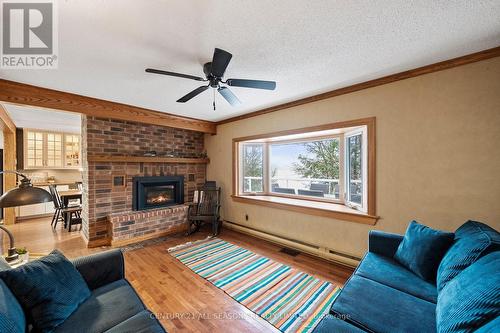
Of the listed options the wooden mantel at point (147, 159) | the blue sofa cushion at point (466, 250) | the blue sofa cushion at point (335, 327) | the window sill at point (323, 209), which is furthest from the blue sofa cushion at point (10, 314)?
the window sill at point (323, 209)

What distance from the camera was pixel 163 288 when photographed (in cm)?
228

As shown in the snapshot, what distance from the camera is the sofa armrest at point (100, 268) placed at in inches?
60.8

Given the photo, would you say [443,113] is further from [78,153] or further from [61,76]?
[78,153]

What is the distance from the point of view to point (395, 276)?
162 centimetres

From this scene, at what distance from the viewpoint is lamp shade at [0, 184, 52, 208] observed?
1385 mm

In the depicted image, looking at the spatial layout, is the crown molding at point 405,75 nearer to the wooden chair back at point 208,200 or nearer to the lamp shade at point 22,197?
the wooden chair back at point 208,200

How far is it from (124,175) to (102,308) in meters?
2.88

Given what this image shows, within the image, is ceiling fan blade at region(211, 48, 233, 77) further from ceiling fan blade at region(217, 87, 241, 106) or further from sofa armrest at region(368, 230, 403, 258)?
sofa armrest at region(368, 230, 403, 258)

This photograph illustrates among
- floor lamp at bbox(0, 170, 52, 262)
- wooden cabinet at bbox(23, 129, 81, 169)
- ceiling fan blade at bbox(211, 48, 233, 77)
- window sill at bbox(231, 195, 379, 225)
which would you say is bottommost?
window sill at bbox(231, 195, 379, 225)

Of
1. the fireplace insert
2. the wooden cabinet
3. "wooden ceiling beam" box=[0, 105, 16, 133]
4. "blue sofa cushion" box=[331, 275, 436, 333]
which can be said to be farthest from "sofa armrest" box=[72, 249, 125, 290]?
the wooden cabinet

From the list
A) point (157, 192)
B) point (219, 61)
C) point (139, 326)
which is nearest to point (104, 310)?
point (139, 326)

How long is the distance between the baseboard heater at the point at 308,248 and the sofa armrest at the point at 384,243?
0.72 meters

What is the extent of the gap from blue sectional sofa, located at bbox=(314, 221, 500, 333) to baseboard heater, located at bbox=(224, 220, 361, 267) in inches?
40.8

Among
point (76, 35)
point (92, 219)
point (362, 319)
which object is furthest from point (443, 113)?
point (92, 219)
